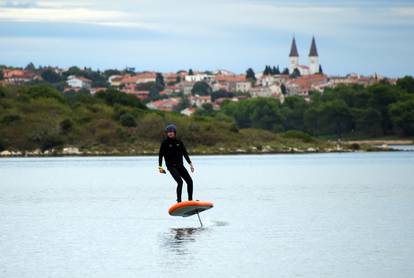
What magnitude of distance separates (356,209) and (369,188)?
1337 centimetres

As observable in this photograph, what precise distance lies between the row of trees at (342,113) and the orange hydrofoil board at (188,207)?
133927 millimetres

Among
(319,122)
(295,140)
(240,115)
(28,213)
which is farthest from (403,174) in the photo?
(240,115)

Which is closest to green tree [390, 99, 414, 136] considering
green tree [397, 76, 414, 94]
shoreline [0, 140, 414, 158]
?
green tree [397, 76, 414, 94]

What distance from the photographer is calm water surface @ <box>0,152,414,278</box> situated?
19.6 m

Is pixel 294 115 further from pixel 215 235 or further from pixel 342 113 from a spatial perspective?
pixel 215 235

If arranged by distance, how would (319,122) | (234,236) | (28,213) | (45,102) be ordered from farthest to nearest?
(319,122), (45,102), (28,213), (234,236)

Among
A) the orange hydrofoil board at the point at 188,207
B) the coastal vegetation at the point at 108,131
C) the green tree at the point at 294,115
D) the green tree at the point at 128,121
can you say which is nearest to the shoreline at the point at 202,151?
the coastal vegetation at the point at 108,131

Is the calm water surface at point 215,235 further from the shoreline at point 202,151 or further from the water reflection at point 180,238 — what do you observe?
the shoreline at point 202,151

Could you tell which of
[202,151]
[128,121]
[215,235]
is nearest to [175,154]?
[215,235]

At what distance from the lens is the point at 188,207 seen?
2692 centimetres

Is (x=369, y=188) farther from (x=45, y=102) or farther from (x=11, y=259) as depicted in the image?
(x=45, y=102)

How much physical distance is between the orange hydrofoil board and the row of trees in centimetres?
13393

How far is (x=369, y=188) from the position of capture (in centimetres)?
4578

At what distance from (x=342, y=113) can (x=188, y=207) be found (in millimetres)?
140586
